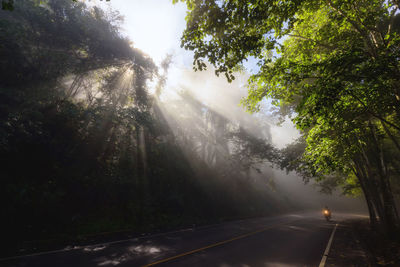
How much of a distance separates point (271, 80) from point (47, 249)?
10.0 meters

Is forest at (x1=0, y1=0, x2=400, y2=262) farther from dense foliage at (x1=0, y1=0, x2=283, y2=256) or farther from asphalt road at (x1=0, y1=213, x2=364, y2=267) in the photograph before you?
asphalt road at (x1=0, y1=213, x2=364, y2=267)

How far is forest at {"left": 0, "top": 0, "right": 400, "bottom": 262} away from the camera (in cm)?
515

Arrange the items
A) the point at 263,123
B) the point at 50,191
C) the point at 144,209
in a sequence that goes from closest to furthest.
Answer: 1. the point at 50,191
2. the point at 144,209
3. the point at 263,123

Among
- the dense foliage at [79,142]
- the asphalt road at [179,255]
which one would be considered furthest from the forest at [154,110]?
the asphalt road at [179,255]

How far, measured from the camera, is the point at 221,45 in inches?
208

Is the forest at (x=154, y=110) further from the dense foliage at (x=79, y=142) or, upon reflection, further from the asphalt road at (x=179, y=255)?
the asphalt road at (x=179, y=255)

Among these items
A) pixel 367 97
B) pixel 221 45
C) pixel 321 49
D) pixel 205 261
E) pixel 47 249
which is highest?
pixel 321 49

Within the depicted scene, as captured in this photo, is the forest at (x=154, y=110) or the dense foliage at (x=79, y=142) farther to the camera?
the dense foliage at (x=79, y=142)

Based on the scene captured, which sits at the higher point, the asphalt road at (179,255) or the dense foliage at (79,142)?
the dense foliage at (79,142)

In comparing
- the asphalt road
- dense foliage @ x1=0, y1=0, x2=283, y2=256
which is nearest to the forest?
dense foliage @ x1=0, y1=0, x2=283, y2=256

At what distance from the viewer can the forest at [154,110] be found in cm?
515

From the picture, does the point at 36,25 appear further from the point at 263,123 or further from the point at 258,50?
the point at 263,123

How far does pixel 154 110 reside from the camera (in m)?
25.7

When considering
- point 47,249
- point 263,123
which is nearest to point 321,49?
point 47,249
